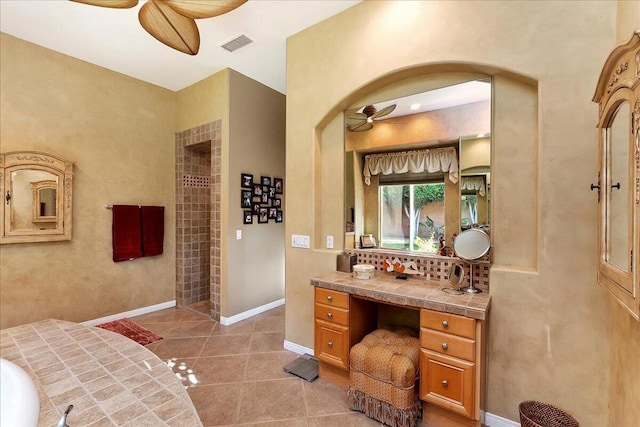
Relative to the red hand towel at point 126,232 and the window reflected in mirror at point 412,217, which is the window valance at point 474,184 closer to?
the window reflected in mirror at point 412,217

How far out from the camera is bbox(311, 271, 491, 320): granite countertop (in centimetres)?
175

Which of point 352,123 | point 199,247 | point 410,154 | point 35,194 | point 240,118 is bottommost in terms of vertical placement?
point 199,247

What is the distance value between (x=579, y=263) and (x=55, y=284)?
4963mm

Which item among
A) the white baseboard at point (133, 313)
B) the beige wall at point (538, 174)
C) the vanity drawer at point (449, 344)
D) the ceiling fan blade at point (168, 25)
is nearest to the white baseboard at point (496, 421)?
the beige wall at point (538, 174)

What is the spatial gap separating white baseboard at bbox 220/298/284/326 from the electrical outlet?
1510 mm

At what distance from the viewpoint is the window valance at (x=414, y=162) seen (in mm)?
2287

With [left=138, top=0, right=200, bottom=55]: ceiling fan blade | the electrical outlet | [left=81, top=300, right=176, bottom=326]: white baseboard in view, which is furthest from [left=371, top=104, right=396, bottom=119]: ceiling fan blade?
[left=81, top=300, right=176, bottom=326]: white baseboard

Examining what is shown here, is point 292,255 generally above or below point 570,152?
below

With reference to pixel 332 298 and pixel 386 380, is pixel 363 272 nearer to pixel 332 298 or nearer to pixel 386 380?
pixel 332 298

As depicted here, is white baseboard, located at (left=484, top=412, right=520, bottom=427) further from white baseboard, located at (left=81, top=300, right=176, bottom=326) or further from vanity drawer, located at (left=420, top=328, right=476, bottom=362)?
white baseboard, located at (left=81, top=300, right=176, bottom=326)

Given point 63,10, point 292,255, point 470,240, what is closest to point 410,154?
point 470,240

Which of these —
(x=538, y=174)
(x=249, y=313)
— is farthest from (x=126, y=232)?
(x=538, y=174)

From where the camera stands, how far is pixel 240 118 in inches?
150

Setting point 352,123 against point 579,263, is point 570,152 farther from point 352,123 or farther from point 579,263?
point 352,123
